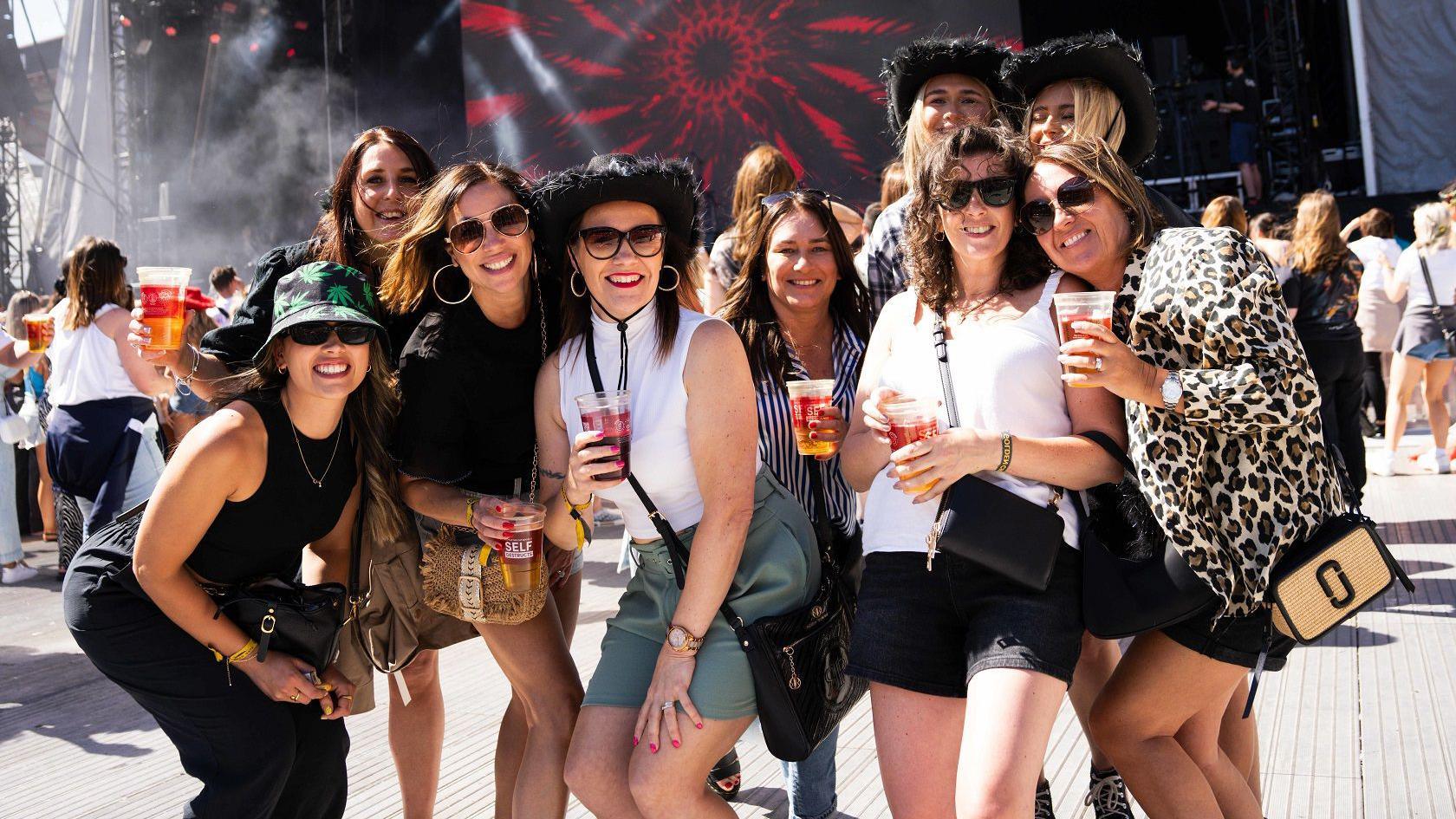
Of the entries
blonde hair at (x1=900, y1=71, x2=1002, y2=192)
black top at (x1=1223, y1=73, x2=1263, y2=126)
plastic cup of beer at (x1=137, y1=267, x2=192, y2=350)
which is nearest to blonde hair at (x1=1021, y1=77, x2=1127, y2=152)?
blonde hair at (x1=900, y1=71, x2=1002, y2=192)

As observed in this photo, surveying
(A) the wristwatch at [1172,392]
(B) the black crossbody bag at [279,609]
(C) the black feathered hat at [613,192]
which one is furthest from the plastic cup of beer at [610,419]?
(A) the wristwatch at [1172,392]

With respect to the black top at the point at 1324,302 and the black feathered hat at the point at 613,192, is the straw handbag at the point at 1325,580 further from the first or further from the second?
the black top at the point at 1324,302

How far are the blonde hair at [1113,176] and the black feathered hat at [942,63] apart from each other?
1095 mm

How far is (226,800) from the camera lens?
2705 mm

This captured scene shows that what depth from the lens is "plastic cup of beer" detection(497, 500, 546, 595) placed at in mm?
2736

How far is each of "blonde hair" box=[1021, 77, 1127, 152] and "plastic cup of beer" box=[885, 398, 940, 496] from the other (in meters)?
1.32

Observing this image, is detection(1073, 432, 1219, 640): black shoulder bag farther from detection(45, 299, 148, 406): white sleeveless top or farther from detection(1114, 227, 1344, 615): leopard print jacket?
detection(45, 299, 148, 406): white sleeveless top

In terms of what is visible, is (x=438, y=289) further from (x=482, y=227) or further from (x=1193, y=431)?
(x=1193, y=431)

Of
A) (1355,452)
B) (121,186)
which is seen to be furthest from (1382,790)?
(121,186)

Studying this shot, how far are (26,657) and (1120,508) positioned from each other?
6011 mm

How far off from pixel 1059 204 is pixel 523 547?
153 centimetres

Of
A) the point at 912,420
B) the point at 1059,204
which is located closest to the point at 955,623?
the point at 912,420

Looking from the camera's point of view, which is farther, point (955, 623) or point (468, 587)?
point (468, 587)

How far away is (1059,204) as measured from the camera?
2.60 metres
